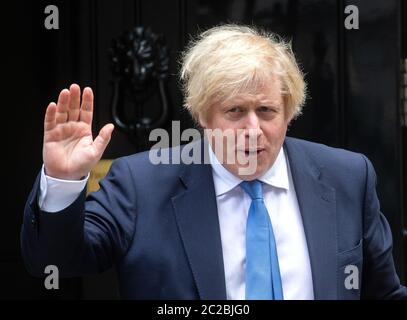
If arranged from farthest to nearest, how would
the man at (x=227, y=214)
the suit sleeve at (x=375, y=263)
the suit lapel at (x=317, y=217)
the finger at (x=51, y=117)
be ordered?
the suit sleeve at (x=375, y=263), the suit lapel at (x=317, y=217), the man at (x=227, y=214), the finger at (x=51, y=117)

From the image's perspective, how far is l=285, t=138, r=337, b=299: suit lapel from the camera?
2.28 metres

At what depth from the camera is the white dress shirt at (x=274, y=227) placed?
89.7 inches

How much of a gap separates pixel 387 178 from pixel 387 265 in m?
1.48

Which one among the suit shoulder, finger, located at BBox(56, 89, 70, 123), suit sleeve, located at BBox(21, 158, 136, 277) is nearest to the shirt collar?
the suit shoulder

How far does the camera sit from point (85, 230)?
221 centimetres

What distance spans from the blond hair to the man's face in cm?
3

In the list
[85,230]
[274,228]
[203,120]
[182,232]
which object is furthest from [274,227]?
[85,230]

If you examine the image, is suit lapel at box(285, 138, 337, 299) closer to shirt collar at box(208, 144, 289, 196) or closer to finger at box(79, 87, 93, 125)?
shirt collar at box(208, 144, 289, 196)

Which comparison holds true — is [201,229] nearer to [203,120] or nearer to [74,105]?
[203,120]

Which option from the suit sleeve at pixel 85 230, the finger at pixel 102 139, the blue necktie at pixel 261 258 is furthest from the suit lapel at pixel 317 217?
the finger at pixel 102 139

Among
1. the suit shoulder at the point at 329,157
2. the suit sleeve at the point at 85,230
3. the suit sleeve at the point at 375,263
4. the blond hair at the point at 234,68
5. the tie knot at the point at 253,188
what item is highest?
the blond hair at the point at 234,68

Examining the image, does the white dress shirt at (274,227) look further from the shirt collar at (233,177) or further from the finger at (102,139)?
the finger at (102,139)

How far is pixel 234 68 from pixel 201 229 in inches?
17.5

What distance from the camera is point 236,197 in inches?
93.6
